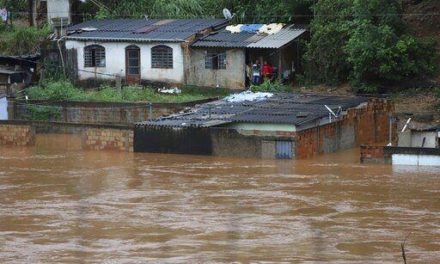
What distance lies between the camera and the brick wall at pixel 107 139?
3500cm

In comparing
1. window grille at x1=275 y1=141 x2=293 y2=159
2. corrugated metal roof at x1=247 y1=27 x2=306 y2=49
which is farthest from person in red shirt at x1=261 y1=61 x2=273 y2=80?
window grille at x1=275 y1=141 x2=293 y2=159

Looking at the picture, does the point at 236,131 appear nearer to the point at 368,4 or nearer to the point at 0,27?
the point at 368,4

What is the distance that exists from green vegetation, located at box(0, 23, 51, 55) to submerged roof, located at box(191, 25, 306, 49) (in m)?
8.17

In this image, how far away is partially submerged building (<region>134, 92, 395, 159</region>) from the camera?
33062 mm

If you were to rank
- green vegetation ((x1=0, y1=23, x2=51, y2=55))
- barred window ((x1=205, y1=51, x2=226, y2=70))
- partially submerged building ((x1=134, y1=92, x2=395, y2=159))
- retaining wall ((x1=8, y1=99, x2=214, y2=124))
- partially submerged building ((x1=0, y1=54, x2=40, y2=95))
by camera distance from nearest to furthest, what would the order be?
partially submerged building ((x1=134, y1=92, x2=395, y2=159))
retaining wall ((x1=8, y1=99, x2=214, y2=124))
barred window ((x1=205, y1=51, x2=226, y2=70))
partially submerged building ((x1=0, y1=54, x2=40, y2=95))
green vegetation ((x1=0, y1=23, x2=51, y2=55))

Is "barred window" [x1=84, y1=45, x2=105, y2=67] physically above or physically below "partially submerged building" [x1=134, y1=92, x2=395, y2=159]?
above

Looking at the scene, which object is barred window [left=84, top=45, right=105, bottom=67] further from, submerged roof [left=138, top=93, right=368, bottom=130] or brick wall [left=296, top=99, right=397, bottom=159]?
brick wall [left=296, top=99, right=397, bottom=159]

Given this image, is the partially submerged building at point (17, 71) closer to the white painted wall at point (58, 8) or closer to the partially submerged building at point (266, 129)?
the white painted wall at point (58, 8)

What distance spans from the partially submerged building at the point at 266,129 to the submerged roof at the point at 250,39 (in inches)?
194

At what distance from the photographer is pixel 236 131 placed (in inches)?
1314

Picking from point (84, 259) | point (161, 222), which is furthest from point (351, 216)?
point (84, 259)

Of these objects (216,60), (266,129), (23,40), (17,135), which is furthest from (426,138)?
(23,40)

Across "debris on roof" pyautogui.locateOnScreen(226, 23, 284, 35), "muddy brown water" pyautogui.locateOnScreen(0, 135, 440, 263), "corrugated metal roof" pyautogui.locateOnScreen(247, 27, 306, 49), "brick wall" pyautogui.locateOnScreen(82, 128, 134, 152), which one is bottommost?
"muddy brown water" pyautogui.locateOnScreen(0, 135, 440, 263)

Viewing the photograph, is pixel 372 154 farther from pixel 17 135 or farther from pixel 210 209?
pixel 17 135
